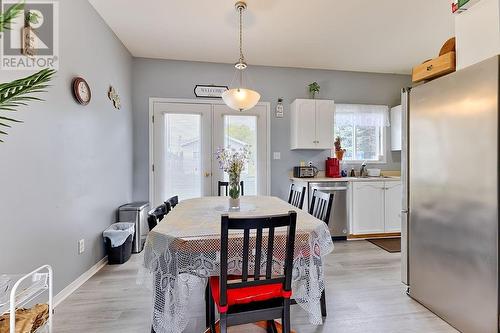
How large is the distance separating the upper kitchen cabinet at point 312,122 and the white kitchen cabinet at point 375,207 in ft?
2.85

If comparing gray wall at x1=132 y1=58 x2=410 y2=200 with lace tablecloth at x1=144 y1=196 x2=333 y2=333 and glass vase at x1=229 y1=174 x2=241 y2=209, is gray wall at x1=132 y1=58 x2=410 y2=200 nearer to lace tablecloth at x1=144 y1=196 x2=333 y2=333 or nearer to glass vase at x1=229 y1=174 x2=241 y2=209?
glass vase at x1=229 y1=174 x2=241 y2=209

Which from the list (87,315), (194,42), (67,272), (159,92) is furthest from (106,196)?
(194,42)

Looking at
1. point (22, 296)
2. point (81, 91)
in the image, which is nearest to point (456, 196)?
point (22, 296)

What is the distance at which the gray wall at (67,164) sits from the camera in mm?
1731

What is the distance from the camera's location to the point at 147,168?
4.04m

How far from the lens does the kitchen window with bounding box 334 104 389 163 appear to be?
452 centimetres

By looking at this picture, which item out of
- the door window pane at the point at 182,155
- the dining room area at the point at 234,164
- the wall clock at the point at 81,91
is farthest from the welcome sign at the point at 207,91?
the wall clock at the point at 81,91

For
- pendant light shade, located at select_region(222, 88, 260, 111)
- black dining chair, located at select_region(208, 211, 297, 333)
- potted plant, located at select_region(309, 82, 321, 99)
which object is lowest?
black dining chair, located at select_region(208, 211, 297, 333)

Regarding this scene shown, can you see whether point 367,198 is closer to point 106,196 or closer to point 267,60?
point 267,60

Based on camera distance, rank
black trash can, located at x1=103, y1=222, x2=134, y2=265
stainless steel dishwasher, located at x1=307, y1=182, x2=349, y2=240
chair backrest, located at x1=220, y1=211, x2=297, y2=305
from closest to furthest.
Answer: chair backrest, located at x1=220, y1=211, x2=297, y2=305, black trash can, located at x1=103, y1=222, x2=134, y2=265, stainless steel dishwasher, located at x1=307, y1=182, x2=349, y2=240

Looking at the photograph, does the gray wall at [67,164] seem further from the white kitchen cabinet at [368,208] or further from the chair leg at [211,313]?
the white kitchen cabinet at [368,208]

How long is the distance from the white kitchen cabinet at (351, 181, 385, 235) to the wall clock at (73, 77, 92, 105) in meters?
3.51

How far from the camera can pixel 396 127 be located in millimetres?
4477

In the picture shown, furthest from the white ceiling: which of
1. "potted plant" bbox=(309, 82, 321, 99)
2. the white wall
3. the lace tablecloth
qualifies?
the lace tablecloth
